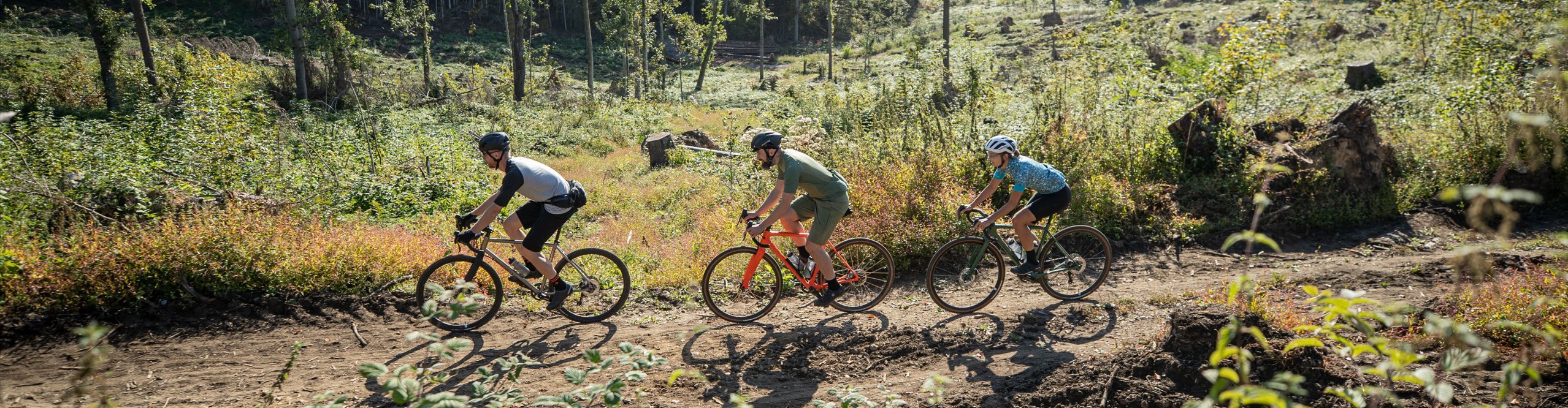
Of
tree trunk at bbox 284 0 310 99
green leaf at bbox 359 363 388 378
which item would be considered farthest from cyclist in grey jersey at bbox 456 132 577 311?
tree trunk at bbox 284 0 310 99

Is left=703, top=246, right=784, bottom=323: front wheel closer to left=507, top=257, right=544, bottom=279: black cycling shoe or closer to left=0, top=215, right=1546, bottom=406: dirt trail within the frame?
left=0, top=215, right=1546, bottom=406: dirt trail

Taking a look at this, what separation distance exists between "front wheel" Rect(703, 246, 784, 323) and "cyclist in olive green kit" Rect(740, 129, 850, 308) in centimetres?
41

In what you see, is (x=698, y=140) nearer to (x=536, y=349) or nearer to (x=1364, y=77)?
(x=536, y=349)

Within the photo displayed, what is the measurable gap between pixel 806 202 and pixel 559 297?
2.63m

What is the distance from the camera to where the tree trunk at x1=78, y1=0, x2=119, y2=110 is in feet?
67.3

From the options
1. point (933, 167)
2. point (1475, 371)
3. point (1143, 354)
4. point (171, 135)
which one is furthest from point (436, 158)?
point (1475, 371)

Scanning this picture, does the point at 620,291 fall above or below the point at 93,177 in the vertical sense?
below

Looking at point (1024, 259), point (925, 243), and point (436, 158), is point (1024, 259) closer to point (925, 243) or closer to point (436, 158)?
point (925, 243)

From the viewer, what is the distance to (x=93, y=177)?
9.27 metres

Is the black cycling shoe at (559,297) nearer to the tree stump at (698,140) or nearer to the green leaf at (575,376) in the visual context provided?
the green leaf at (575,376)

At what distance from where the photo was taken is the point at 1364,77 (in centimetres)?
1936

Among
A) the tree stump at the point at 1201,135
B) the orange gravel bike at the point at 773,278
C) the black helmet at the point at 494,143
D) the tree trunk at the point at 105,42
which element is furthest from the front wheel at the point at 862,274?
the tree trunk at the point at 105,42

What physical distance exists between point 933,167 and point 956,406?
5.42 meters

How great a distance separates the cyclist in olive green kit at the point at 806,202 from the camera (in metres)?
6.82
